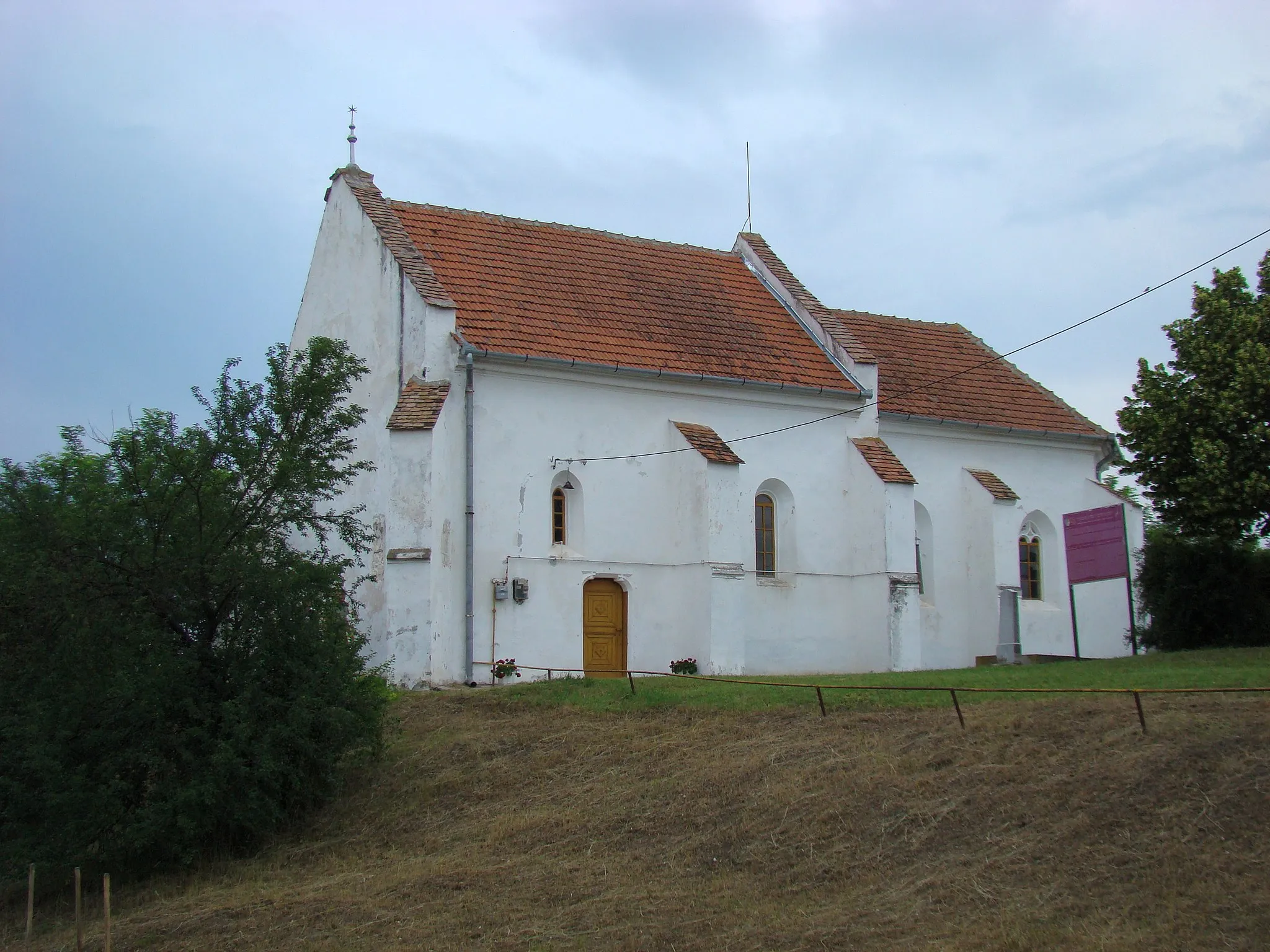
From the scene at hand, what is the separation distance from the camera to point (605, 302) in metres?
29.4

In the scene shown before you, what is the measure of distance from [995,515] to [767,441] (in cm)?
616

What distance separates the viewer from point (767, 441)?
29.2 m

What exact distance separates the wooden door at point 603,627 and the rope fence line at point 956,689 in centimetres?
33

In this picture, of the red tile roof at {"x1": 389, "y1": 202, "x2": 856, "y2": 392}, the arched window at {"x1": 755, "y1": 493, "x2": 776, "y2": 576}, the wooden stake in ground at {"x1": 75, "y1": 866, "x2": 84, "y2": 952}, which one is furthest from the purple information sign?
the wooden stake in ground at {"x1": 75, "y1": 866, "x2": 84, "y2": 952}

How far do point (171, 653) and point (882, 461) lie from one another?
16412 millimetres

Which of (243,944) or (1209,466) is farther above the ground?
(1209,466)

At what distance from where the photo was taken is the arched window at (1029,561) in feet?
107

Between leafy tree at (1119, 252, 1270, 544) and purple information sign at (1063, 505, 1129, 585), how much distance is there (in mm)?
1596

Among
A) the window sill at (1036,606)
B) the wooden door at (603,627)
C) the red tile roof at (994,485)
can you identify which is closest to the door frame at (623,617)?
the wooden door at (603,627)

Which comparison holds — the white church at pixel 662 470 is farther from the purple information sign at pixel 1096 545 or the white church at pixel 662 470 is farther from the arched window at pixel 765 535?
the purple information sign at pixel 1096 545

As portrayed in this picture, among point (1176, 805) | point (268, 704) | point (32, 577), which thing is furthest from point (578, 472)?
point (1176, 805)

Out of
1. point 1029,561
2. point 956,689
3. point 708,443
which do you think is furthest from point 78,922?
point 1029,561

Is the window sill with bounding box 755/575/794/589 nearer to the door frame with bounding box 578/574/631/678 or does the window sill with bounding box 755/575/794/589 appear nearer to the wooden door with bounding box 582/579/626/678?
the door frame with bounding box 578/574/631/678

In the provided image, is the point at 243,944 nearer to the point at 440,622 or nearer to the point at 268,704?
the point at 268,704
